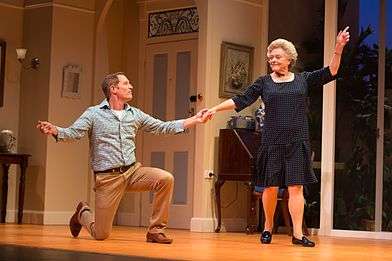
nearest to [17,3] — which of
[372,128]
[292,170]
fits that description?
[372,128]

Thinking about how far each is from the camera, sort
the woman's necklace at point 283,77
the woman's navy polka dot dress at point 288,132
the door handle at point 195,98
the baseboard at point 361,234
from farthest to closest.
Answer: the door handle at point 195,98 → the baseboard at point 361,234 → the woman's necklace at point 283,77 → the woman's navy polka dot dress at point 288,132

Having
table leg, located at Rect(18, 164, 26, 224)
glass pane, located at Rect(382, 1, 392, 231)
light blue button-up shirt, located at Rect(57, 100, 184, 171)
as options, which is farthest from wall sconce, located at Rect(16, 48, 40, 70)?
glass pane, located at Rect(382, 1, 392, 231)

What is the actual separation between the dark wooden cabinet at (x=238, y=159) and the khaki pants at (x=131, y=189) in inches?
96.4

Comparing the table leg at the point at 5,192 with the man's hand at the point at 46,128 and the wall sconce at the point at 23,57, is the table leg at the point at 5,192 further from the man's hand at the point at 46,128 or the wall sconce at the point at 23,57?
the man's hand at the point at 46,128

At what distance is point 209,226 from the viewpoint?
8586 millimetres

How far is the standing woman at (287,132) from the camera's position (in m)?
5.95

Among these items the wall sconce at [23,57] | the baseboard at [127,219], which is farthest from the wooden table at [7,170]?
the baseboard at [127,219]

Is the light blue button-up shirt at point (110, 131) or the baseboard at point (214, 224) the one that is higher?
the light blue button-up shirt at point (110, 131)

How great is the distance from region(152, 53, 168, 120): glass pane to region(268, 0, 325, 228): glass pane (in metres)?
1.27

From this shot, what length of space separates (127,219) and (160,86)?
1597 mm

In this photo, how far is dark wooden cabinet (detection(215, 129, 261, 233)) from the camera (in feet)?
27.6

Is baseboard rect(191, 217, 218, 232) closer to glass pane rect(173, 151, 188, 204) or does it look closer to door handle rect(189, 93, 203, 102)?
glass pane rect(173, 151, 188, 204)

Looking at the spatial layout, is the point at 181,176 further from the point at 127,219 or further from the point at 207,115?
the point at 207,115

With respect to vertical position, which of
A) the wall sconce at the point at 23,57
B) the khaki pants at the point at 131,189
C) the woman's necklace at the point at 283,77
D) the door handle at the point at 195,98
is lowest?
the khaki pants at the point at 131,189
